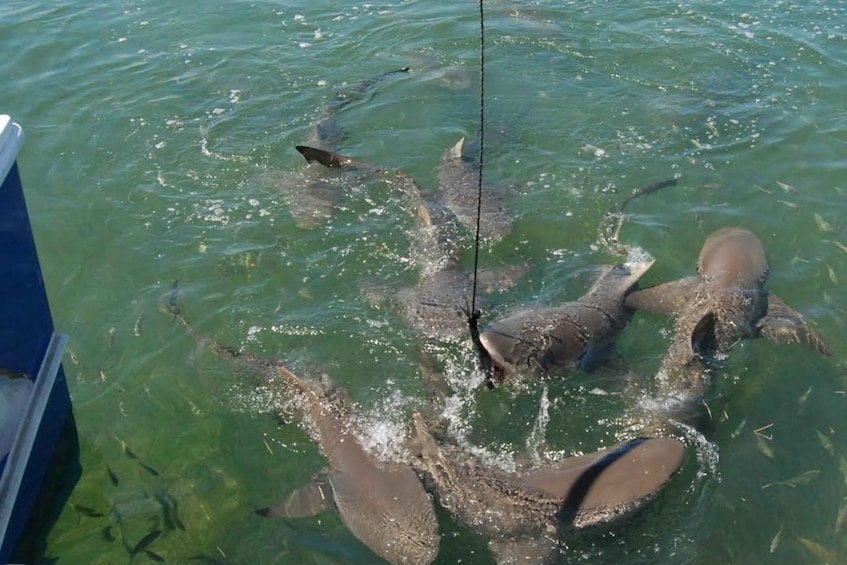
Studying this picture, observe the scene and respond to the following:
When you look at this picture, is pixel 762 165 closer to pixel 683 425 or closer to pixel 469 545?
pixel 683 425

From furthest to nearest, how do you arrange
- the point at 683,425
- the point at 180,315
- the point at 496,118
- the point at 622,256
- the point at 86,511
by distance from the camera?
the point at 496,118 < the point at 622,256 < the point at 180,315 < the point at 683,425 < the point at 86,511

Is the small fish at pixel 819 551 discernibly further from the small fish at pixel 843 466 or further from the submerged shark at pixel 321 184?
the submerged shark at pixel 321 184

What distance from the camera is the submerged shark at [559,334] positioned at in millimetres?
6715

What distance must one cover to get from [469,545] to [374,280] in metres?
3.36

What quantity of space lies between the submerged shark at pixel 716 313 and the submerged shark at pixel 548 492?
1190 mm

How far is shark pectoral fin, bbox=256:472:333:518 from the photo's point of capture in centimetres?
582

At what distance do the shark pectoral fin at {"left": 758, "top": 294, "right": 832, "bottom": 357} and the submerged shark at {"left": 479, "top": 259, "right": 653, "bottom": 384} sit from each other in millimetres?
1340

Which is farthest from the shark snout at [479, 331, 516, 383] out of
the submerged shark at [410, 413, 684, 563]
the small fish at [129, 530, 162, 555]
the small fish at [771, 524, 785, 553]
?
the small fish at [129, 530, 162, 555]

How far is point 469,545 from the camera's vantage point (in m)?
5.57

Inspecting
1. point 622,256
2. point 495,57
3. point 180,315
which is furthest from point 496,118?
point 180,315

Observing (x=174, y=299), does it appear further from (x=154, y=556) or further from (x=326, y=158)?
(x=154, y=556)

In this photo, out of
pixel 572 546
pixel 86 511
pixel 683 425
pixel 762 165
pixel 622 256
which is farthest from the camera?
pixel 762 165

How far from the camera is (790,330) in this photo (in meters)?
7.39

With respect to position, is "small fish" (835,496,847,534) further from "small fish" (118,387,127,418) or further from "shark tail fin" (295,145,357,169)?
"shark tail fin" (295,145,357,169)
